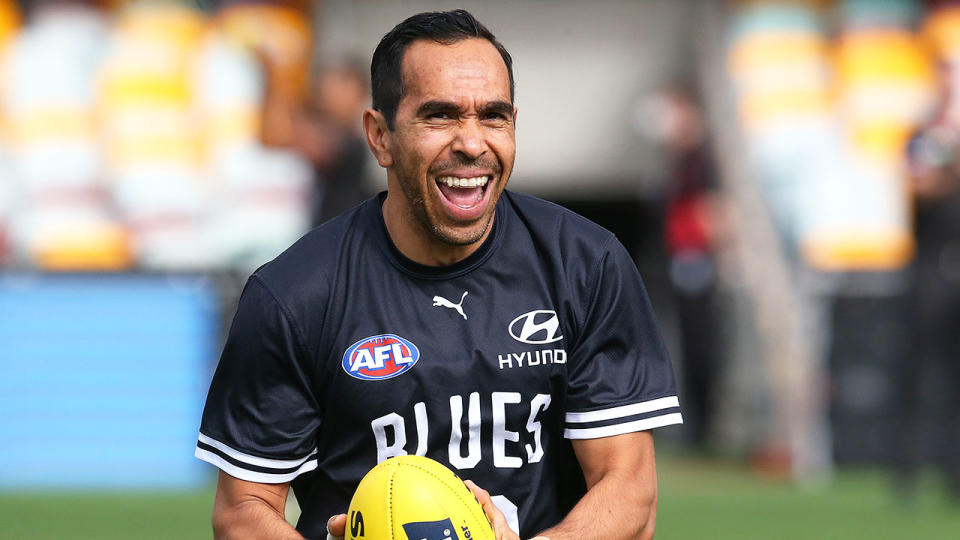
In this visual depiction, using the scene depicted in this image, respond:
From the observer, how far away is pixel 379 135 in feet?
14.2

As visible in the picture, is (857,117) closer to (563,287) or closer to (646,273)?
(646,273)

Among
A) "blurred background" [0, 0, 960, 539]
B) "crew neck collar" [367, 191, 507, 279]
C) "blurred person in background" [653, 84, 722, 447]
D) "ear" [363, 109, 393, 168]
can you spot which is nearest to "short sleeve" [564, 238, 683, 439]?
"crew neck collar" [367, 191, 507, 279]

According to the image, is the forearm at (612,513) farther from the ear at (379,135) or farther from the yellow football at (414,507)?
the ear at (379,135)

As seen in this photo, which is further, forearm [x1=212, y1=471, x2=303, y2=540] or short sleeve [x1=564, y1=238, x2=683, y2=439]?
short sleeve [x1=564, y1=238, x2=683, y2=439]

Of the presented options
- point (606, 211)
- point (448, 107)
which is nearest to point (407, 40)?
point (448, 107)

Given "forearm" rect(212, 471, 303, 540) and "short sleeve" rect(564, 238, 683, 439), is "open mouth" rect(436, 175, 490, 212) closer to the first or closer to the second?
"short sleeve" rect(564, 238, 683, 439)

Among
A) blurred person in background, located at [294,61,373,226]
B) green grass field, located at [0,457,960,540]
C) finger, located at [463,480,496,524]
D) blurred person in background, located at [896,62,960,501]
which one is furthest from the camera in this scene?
blurred person in background, located at [896,62,960,501]

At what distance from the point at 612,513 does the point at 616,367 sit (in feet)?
1.40

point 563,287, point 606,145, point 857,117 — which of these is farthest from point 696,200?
point 563,287

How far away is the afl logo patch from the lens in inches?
168

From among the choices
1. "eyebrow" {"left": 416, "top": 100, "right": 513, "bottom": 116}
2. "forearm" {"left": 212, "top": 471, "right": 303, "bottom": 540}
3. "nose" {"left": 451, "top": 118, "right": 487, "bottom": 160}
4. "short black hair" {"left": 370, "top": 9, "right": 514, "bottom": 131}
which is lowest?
"forearm" {"left": 212, "top": 471, "right": 303, "bottom": 540}

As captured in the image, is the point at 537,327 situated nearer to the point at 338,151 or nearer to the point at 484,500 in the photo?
the point at 484,500

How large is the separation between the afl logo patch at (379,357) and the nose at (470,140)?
1.82 ft

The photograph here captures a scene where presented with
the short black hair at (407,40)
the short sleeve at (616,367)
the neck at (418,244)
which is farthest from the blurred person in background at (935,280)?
the short black hair at (407,40)
